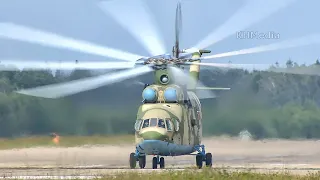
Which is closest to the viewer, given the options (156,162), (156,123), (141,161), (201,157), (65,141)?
(156,123)

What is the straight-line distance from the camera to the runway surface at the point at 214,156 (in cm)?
3722

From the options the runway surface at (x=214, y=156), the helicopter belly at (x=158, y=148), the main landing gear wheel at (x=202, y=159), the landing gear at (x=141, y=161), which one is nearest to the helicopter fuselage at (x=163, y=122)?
the helicopter belly at (x=158, y=148)

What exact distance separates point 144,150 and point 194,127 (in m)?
2.65

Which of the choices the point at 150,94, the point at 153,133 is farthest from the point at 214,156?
the point at 153,133

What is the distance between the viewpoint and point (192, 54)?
34531 millimetres

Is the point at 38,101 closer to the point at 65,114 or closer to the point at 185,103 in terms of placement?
the point at 65,114

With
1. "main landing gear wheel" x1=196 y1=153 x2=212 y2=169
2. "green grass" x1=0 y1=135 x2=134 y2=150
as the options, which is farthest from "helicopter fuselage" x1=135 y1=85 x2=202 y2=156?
"green grass" x1=0 y1=135 x2=134 y2=150

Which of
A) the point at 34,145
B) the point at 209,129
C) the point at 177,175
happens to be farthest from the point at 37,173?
the point at 209,129

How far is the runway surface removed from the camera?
3722cm

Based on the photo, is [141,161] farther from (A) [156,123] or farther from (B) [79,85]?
(B) [79,85]

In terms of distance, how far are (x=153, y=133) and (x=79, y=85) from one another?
4642 millimetres

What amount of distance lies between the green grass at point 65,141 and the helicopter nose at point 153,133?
243 inches

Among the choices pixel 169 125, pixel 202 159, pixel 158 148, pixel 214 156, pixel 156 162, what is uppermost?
pixel 169 125

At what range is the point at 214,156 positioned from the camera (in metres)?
42.1
